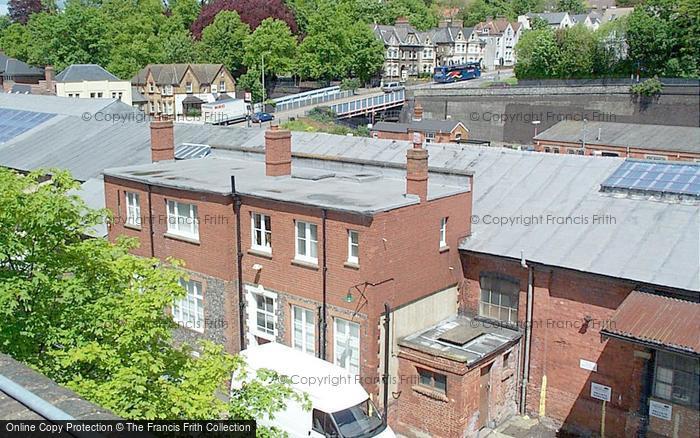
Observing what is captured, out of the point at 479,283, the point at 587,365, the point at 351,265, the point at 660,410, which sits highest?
the point at 351,265

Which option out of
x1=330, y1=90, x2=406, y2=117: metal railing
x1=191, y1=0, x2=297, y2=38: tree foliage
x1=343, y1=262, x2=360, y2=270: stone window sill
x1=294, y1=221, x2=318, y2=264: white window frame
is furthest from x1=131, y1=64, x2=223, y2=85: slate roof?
x1=343, y1=262, x2=360, y2=270: stone window sill

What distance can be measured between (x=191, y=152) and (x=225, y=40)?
191 feet

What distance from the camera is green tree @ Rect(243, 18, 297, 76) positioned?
77.6m

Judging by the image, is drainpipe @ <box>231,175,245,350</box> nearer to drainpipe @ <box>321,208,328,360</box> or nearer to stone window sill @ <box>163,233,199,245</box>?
stone window sill @ <box>163,233,199,245</box>

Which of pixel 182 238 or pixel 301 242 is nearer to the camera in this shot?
pixel 301 242

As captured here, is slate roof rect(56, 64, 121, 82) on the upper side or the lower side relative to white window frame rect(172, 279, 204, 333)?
upper

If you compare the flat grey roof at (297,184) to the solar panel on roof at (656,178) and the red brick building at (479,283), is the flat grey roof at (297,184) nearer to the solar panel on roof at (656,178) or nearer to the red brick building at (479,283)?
the red brick building at (479,283)

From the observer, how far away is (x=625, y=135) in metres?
40.6

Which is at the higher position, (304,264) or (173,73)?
(173,73)

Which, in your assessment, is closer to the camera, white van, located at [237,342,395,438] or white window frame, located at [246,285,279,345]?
white van, located at [237,342,395,438]

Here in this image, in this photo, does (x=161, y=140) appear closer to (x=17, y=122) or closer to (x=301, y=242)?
(x=301, y=242)

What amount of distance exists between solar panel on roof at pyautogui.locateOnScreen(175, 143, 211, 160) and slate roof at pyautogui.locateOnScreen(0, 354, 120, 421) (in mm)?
22232

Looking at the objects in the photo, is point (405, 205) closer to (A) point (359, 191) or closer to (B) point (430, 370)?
(A) point (359, 191)

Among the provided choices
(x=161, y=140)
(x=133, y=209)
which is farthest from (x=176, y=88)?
(x=133, y=209)
